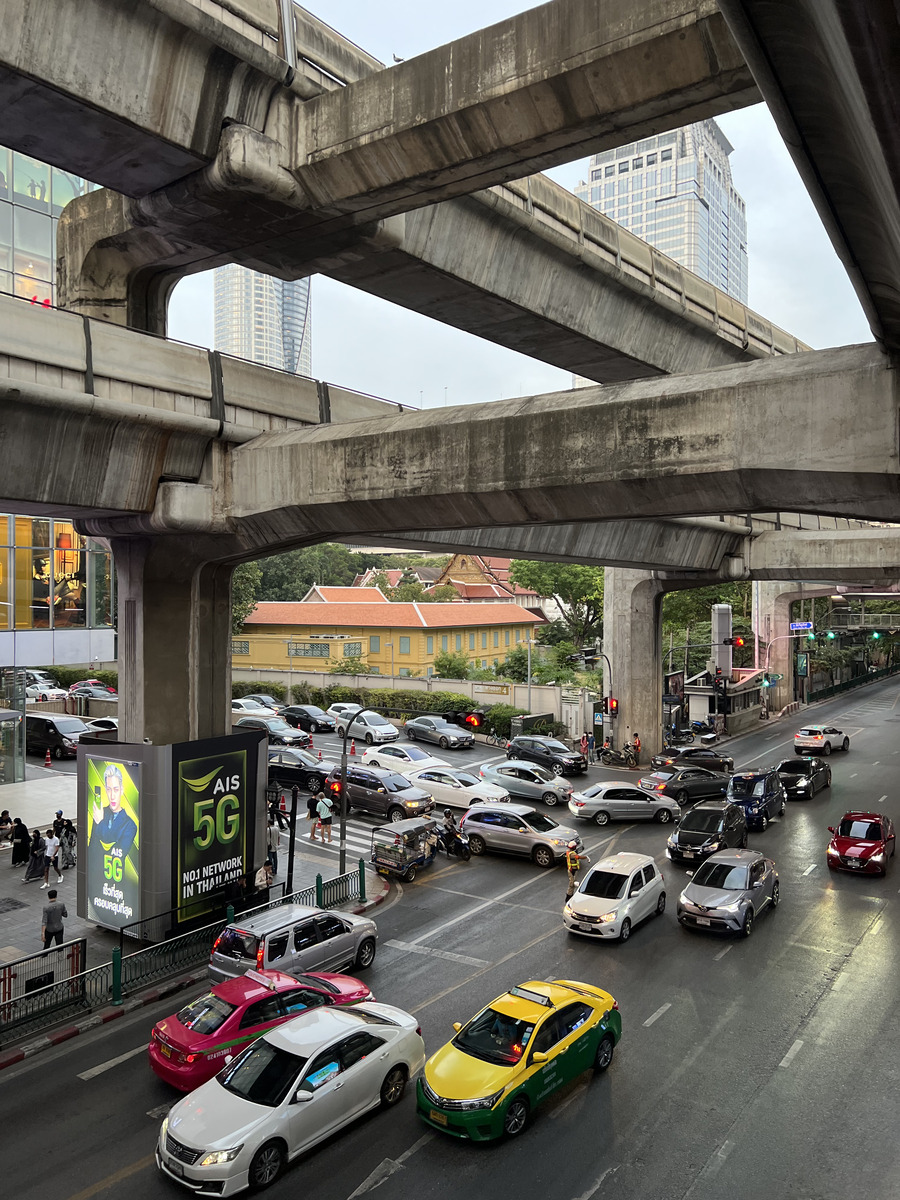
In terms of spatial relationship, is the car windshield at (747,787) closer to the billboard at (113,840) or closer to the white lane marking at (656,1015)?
the white lane marking at (656,1015)

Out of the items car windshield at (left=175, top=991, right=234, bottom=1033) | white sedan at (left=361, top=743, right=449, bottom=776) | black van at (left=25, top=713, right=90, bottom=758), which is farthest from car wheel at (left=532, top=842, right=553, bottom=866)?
black van at (left=25, top=713, right=90, bottom=758)

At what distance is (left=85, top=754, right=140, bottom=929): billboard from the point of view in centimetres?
1827

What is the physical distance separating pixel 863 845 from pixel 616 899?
8534 millimetres

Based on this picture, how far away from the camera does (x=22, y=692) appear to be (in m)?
33.2

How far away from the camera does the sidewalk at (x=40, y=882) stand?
61.9ft

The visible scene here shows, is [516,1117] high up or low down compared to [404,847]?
down

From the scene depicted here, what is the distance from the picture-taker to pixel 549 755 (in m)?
39.5

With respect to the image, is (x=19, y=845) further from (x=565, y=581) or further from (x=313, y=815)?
(x=565, y=581)

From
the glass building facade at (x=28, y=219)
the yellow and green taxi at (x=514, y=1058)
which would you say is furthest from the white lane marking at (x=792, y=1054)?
the glass building facade at (x=28, y=219)

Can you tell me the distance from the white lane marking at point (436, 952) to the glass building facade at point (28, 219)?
32741 millimetres

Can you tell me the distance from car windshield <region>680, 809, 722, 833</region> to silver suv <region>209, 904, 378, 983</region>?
451 inches

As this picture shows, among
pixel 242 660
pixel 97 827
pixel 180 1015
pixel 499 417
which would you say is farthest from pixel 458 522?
pixel 242 660

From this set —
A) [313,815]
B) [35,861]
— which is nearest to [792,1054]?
[313,815]

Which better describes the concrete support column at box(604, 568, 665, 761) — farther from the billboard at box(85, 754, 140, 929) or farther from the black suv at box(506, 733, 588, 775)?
the billboard at box(85, 754, 140, 929)
